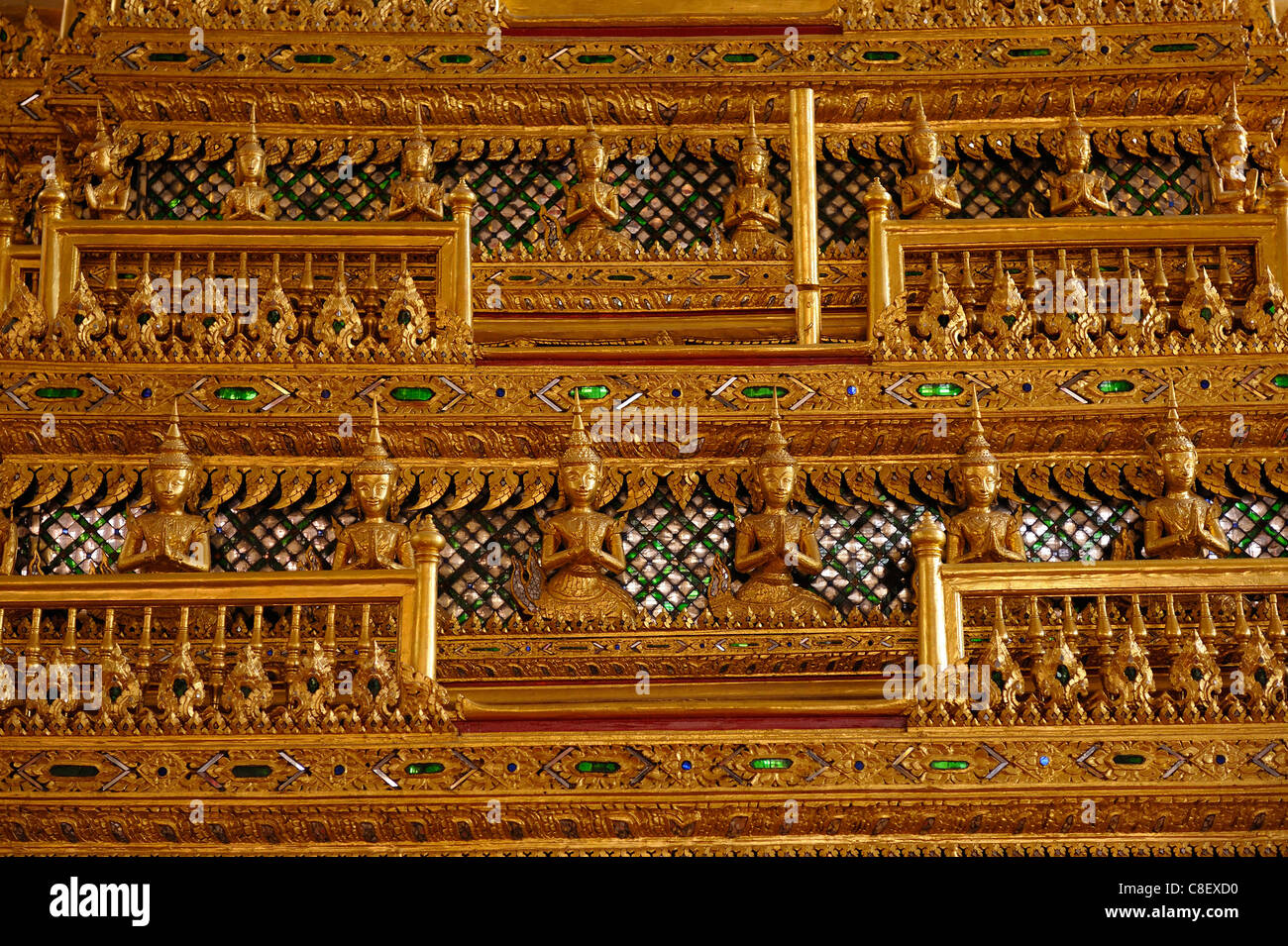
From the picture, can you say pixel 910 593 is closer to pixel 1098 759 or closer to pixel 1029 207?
pixel 1098 759

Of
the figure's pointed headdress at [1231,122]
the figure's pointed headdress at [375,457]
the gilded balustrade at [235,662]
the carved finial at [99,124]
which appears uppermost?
the carved finial at [99,124]

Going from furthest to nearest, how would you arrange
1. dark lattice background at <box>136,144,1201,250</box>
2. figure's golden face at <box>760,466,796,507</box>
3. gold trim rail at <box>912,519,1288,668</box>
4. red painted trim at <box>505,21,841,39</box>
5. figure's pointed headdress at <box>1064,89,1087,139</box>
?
1. red painted trim at <box>505,21,841,39</box>
2. dark lattice background at <box>136,144,1201,250</box>
3. figure's pointed headdress at <box>1064,89,1087,139</box>
4. figure's golden face at <box>760,466,796,507</box>
5. gold trim rail at <box>912,519,1288,668</box>

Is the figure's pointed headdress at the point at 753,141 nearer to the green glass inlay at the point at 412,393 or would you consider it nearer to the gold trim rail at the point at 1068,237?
the gold trim rail at the point at 1068,237

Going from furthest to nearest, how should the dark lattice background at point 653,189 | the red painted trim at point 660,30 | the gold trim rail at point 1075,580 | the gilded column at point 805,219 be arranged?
1. the red painted trim at point 660,30
2. the dark lattice background at point 653,189
3. the gilded column at point 805,219
4. the gold trim rail at point 1075,580

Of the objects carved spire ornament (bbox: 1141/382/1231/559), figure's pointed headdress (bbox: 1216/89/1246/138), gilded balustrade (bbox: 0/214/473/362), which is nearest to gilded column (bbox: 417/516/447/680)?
gilded balustrade (bbox: 0/214/473/362)

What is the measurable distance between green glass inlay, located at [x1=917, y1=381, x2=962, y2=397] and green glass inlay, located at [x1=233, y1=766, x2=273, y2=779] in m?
3.24

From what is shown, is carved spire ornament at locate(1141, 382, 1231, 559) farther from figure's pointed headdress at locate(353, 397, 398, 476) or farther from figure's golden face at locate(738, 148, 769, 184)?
figure's pointed headdress at locate(353, 397, 398, 476)

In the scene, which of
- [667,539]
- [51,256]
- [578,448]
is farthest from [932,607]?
[51,256]

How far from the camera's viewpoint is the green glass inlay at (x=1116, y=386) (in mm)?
7648

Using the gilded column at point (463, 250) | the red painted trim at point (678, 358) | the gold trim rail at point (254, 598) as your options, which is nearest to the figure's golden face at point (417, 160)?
the gilded column at point (463, 250)

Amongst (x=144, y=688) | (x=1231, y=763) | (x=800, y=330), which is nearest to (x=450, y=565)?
(x=144, y=688)

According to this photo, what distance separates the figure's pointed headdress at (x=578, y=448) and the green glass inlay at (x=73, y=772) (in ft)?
7.39

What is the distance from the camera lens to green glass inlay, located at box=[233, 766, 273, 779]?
6250 mm
